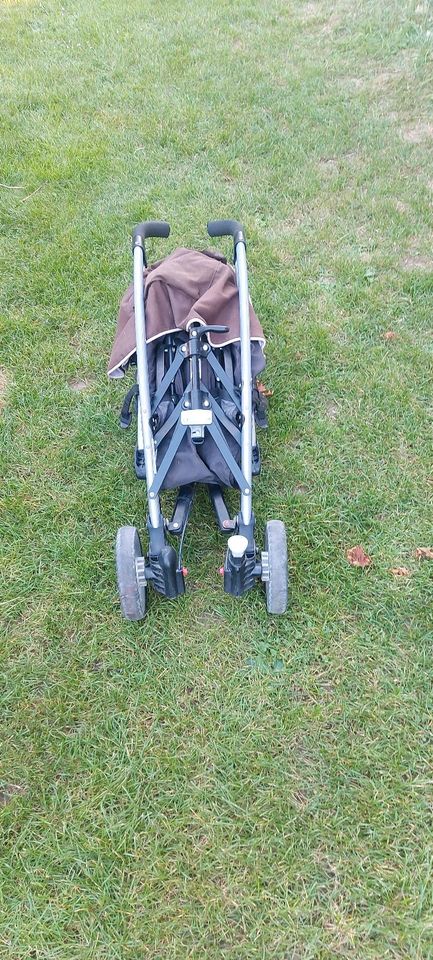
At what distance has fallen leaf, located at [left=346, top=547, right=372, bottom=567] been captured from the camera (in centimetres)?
281

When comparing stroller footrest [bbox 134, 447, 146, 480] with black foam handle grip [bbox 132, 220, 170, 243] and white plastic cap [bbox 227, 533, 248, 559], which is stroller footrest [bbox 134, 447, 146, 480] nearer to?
white plastic cap [bbox 227, 533, 248, 559]

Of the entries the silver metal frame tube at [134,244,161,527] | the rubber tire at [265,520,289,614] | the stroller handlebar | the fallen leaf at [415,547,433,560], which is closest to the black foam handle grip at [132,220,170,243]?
the stroller handlebar

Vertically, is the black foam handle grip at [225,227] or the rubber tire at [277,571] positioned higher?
the black foam handle grip at [225,227]

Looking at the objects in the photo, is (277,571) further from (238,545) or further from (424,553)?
(424,553)

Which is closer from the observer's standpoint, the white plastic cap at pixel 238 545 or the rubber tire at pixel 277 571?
the white plastic cap at pixel 238 545

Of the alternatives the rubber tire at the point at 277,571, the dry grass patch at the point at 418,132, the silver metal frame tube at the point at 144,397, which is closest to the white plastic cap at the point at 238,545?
the rubber tire at the point at 277,571

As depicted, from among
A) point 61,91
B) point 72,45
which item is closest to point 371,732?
point 61,91

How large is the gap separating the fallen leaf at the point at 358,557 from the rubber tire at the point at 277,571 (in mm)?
411

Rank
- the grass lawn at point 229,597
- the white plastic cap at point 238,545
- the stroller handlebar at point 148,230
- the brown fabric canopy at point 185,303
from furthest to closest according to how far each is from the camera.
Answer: the stroller handlebar at point 148,230 → the brown fabric canopy at point 185,303 → the white plastic cap at point 238,545 → the grass lawn at point 229,597

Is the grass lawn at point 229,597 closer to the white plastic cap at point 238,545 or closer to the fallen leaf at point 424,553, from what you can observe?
the fallen leaf at point 424,553

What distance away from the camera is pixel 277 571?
2.49 meters

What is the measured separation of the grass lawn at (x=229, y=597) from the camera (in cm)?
206

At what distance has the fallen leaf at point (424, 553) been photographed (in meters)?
2.82

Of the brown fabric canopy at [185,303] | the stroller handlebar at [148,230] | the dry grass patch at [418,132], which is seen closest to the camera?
the brown fabric canopy at [185,303]
